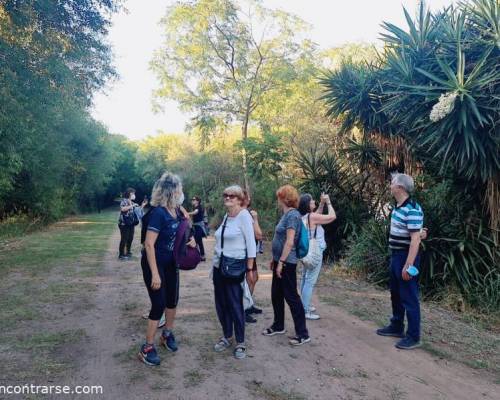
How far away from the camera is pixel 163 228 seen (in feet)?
13.0

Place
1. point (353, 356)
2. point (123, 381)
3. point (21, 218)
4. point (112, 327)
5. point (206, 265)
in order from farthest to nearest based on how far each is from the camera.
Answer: point (21, 218), point (206, 265), point (112, 327), point (353, 356), point (123, 381)

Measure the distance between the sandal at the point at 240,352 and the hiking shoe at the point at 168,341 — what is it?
0.64m

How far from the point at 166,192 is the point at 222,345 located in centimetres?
174

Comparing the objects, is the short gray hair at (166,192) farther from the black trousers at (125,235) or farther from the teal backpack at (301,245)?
the black trousers at (125,235)

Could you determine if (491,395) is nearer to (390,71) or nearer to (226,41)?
A: (390,71)

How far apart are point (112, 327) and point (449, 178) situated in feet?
21.1

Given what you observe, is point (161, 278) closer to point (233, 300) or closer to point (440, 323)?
point (233, 300)

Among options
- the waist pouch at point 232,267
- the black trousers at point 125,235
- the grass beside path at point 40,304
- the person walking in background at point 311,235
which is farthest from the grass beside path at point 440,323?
the black trousers at point 125,235

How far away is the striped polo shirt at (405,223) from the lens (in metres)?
4.52

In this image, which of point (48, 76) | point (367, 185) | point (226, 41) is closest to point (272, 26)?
point (226, 41)

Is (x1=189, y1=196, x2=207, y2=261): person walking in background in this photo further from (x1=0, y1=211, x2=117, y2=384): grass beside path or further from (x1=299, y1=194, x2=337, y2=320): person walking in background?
(x1=299, y1=194, x2=337, y2=320): person walking in background

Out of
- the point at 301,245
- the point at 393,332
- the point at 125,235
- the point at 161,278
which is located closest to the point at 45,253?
the point at 125,235

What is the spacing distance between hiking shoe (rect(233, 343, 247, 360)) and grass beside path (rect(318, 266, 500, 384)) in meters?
2.10

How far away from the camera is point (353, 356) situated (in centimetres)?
446
